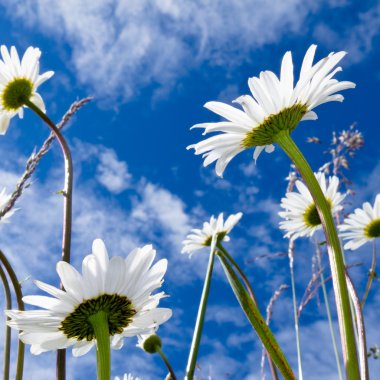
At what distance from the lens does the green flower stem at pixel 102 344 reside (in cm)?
80

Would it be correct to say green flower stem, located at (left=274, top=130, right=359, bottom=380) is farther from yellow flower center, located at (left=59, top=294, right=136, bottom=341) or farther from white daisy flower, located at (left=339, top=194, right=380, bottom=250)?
white daisy flower, located at (left=339, top=194, right=380, bottom=250)

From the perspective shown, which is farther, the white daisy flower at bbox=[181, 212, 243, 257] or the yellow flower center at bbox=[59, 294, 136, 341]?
the white daisy flower at bbox=[181, 212, 243, 257]

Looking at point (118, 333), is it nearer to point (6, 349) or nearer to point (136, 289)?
point (136, 289)

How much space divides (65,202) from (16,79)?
88cm

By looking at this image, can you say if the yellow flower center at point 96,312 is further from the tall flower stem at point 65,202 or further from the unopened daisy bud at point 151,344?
the unopened daisy bud at point 151,344

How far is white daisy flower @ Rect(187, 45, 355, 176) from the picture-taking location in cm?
125

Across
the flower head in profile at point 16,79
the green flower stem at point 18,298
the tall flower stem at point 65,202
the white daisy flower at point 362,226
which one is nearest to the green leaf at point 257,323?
the tall flower stem at point 65,202

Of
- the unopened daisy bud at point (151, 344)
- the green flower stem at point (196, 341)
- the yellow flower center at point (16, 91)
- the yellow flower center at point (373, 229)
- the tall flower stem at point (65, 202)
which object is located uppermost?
the yellow flower center at point (16, 91)

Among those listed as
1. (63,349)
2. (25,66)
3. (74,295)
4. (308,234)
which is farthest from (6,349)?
(308,234)

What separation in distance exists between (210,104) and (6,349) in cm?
82

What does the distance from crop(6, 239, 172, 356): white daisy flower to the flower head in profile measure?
1.18 m

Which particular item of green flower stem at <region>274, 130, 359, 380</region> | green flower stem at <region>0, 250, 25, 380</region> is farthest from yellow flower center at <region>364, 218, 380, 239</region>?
green flower stem at <region>0, 250, 25, 380</region>

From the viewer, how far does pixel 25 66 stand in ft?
6.62

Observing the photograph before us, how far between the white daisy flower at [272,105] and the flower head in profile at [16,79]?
935 millimetres
